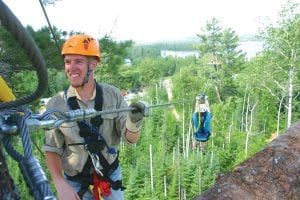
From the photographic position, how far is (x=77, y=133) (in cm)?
279

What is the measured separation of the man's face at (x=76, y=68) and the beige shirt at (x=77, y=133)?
12cm

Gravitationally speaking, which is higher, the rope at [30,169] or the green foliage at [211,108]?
the rope at [30,169]

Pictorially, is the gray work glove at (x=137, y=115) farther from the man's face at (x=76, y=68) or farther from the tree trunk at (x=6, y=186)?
the tree trunk at (x=6, y=186)

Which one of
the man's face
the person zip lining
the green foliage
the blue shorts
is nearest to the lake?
the green foliage

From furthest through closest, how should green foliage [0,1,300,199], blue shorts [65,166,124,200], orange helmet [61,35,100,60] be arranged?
green foliage [0,1,300,199]
blue shorts [65,166,124,200]
orange helmet [61,35,100,60]

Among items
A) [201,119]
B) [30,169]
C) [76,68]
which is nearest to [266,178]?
[76,68]

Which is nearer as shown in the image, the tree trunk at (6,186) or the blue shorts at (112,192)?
the tree trunk at (6,186)


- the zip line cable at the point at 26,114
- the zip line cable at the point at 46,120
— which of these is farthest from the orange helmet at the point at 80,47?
the zip line cable at the point at 26,114

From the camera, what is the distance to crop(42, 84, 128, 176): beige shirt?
279 centimetres

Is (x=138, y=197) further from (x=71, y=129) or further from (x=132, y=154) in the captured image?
(x=71, y=129)

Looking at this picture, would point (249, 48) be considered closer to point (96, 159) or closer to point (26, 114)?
point (96, 159)

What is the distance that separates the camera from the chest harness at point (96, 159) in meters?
2.76

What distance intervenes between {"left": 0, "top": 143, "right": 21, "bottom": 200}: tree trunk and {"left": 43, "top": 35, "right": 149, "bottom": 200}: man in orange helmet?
1.40 m

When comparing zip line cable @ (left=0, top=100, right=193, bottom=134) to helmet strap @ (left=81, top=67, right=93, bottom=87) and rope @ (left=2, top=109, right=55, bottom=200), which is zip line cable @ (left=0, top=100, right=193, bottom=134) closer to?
rope @ (left=2, top=109, right=55, bottom=200)
